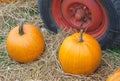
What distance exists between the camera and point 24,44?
3588 millimetres

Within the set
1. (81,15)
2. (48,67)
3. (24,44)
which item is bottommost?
(48,67)

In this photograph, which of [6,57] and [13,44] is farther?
[6,57]

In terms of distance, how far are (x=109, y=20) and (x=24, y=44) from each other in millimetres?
866

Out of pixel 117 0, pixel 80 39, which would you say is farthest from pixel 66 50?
pixel 117 0

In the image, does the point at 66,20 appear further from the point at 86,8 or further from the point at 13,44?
the point at 13,44

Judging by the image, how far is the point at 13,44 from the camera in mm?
3588

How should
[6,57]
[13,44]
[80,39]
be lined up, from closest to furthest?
[80,39] < [13,44] < [6,57]

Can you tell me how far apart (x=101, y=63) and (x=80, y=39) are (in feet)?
1.51

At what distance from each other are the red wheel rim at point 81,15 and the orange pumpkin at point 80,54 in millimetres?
317

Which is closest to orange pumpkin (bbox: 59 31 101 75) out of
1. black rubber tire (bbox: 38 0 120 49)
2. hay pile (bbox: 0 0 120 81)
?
hay pile (bbox: 0 0 120 81)

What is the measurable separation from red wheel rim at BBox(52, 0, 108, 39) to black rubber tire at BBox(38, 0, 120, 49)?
53mm

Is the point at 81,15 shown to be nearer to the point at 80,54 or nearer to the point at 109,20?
the point at 109,20

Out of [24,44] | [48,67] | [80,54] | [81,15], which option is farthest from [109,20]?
[24,44]

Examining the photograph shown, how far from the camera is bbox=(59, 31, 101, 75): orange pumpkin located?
333 cm
